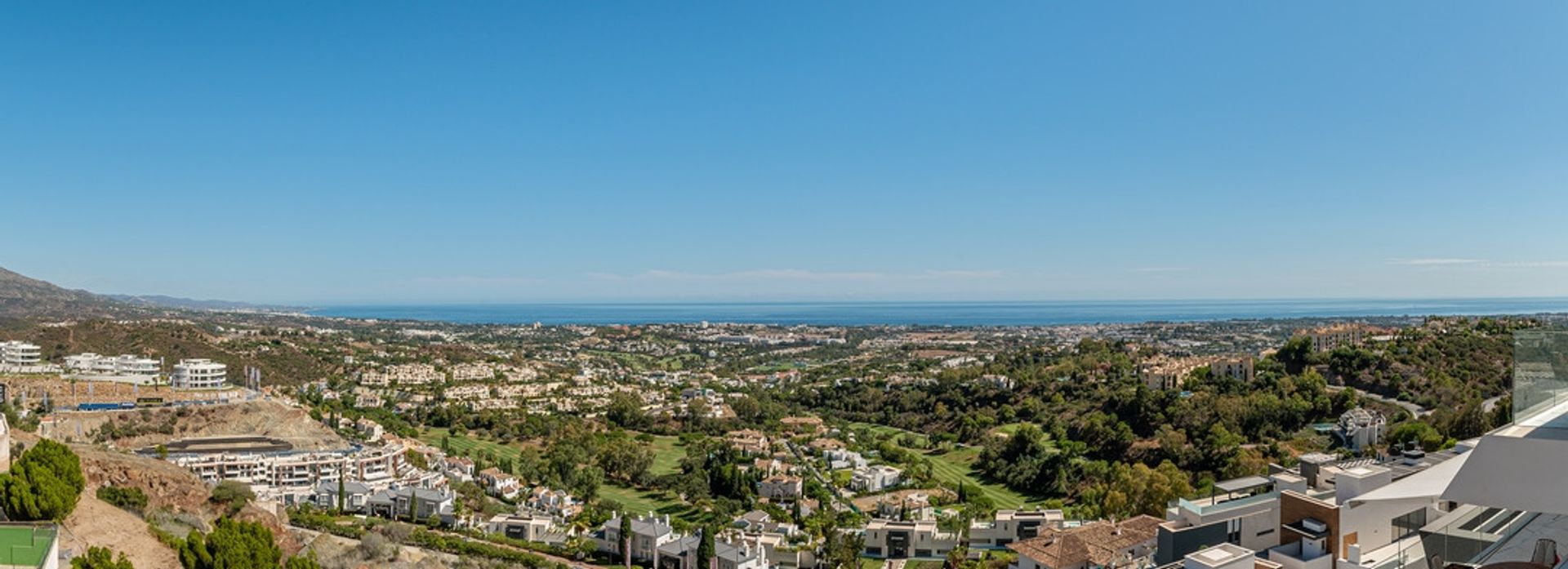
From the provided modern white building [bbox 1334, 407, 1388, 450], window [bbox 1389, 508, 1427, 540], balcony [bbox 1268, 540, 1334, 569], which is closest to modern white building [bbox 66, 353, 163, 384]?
balcony [bbox 1268, 540, 1334, 569]

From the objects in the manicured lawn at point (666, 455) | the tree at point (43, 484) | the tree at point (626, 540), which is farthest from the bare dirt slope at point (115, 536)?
the manicured lawn at point (666, 455)

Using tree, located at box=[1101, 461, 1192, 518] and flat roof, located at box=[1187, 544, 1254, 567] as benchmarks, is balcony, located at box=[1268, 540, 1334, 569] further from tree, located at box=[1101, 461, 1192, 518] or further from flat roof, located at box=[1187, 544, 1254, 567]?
tree, located at box=[1101, 461, 1192, 518]

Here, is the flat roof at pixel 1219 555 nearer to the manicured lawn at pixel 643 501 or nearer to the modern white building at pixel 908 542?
the modern white building at pixel 908 542

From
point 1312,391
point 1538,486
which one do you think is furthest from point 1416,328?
point 1538,486

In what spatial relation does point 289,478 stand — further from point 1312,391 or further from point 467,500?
point 1312,391

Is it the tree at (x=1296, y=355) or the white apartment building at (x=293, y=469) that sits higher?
the tree at (x=1296, y=355)

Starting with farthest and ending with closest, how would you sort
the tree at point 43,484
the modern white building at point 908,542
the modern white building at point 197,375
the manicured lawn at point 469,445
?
the modern white building at point 197,375
the manicured lawn at point 469,445
the modern white building at point 908,542
the tree at point 43,484
